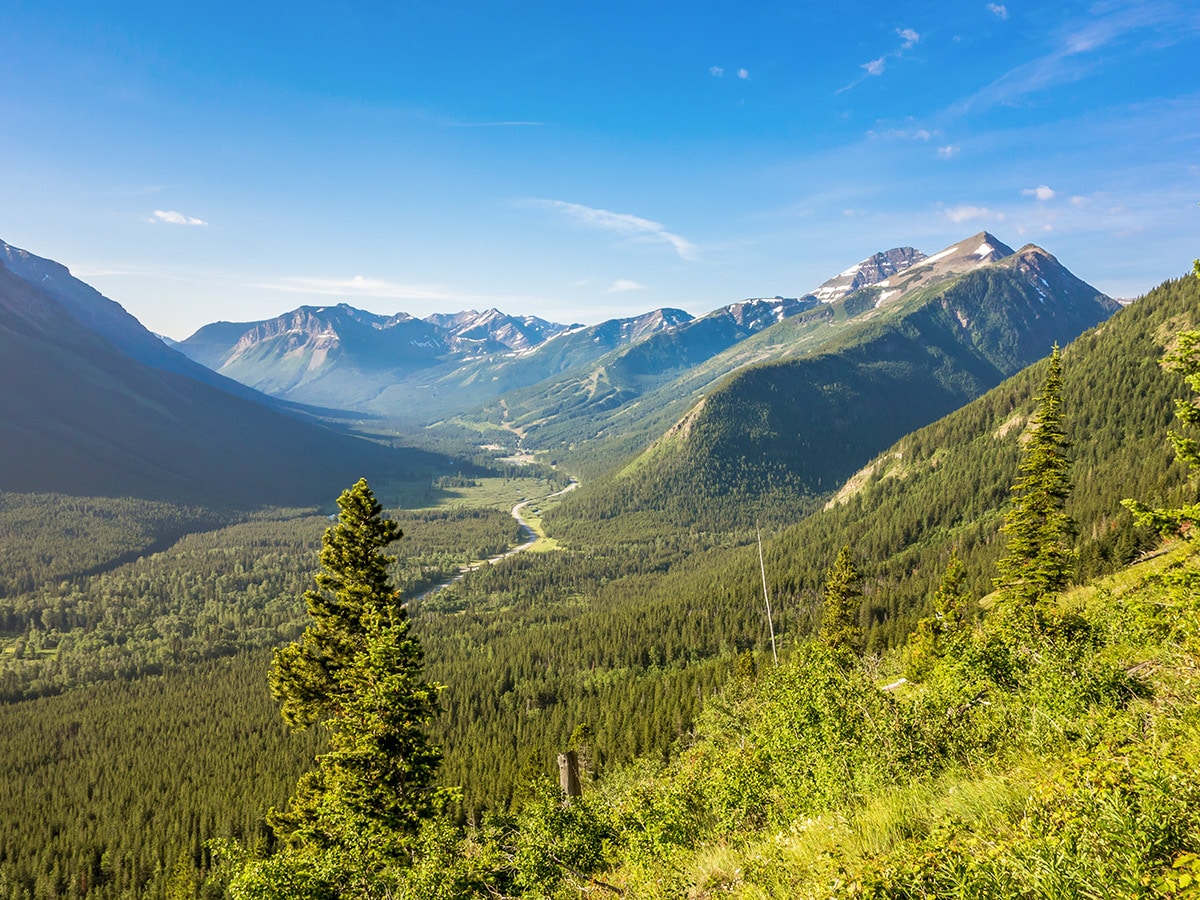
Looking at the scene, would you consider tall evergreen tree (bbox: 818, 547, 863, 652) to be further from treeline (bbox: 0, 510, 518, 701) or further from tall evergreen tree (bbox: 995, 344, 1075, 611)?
treeline (bbox: 0, 510, 518, 701)

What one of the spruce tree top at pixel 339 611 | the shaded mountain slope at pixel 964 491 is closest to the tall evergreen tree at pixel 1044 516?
the shaded mountain slope at pixel 964 491

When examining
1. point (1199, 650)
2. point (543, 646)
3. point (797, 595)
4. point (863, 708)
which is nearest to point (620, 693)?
point (543, 646)

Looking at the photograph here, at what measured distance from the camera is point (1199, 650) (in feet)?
38.5

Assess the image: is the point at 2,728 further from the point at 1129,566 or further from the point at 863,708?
the point at 1129,566

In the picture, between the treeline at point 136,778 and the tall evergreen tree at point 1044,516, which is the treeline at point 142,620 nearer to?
the treeline at point 136,778

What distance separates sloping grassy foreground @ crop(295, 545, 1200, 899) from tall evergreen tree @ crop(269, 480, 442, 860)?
264 centimetres

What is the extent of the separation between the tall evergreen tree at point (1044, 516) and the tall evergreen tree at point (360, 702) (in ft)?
130

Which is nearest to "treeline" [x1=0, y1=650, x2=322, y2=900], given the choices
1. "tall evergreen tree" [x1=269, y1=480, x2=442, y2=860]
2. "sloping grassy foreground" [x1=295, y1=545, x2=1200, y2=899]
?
"tall evergreen tree" [x1=269, y1=480, x2=442, y2=860]

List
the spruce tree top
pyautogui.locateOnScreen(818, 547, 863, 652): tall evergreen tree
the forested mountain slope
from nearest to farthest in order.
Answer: the spruce tree top, pyautogui.locateOnScreen(818, 547, 863, 652): tall evergreen tree, the forested mountain slope

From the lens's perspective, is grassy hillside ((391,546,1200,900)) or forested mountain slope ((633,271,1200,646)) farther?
forested mountain slope ((633,271,1200,646))

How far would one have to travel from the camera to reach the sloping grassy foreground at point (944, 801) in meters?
6.05

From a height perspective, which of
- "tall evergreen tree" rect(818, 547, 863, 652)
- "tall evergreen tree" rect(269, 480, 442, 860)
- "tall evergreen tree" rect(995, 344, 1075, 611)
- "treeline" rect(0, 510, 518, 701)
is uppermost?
"tall evergreen tree" rect(995, 344, 1075, 611)

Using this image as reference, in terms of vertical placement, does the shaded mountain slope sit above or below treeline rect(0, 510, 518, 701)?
above

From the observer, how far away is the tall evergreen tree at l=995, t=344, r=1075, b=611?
3909cm
